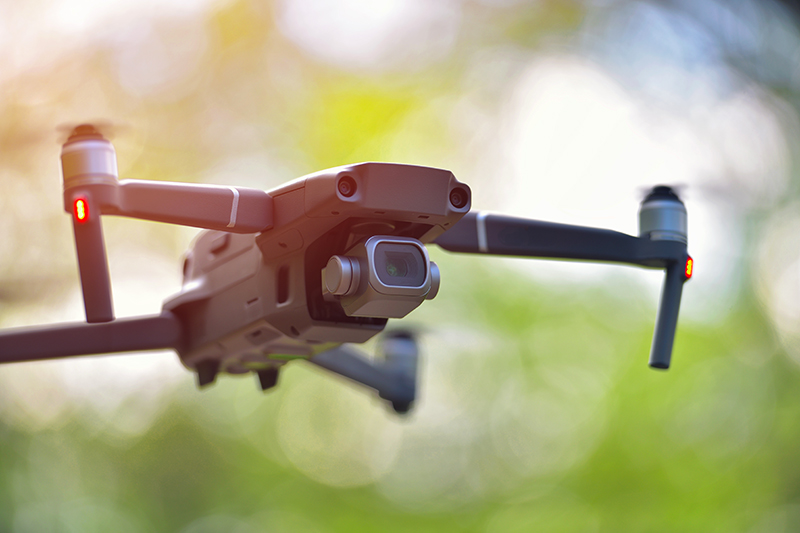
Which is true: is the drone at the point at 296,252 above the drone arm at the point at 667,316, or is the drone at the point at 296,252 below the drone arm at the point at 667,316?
above

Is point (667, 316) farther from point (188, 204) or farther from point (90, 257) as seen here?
point (90, 257)

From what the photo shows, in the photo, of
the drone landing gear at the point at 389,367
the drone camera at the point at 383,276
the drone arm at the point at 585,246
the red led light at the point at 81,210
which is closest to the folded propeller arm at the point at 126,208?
the red led light at the point at 81,210

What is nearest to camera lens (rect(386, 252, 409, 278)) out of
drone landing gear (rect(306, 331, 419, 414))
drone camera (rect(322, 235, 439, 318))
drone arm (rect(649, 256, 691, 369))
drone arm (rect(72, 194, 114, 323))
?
drone camera (rect(322, 235, 439, 318))

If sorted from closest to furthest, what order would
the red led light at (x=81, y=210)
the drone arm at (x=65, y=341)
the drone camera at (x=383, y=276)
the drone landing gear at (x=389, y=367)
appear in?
1. the drone camera at (x=383, y=276)
2. the red led light at (x=81, y=210)
3. the drone arm at (x=65, y=341)
4. the drone landing gear at (x=389, y=367)

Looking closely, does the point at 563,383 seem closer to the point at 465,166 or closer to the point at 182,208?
the point at 465,166

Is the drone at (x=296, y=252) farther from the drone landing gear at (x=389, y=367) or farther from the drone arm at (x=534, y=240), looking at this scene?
the drone landing gear at (x=389, y=367)

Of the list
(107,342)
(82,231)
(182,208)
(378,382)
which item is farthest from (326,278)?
(378,382)

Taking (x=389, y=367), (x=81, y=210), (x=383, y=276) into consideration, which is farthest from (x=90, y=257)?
(x=389, y=367)

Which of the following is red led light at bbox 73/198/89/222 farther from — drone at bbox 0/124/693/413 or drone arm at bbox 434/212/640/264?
drone arm at bbox 434/212/640/264
